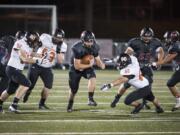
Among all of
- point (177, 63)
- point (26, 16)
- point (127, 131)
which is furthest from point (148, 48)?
point (26, 16)

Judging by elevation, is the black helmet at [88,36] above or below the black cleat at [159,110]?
above

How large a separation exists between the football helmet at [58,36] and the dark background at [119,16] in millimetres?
23696

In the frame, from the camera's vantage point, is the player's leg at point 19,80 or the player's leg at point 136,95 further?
the player's leg at point 19,80

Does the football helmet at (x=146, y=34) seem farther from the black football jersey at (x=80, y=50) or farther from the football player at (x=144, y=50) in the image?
the black football jersey at (x=80, y=50)

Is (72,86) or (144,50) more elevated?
(144,50)

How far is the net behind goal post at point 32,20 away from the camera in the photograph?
75.8 feet

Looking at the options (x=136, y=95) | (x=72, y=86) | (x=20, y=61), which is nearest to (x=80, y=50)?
(x=72, y=86)

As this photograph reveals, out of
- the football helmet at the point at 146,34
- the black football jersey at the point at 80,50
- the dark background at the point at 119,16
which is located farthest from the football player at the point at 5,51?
the dark background at the point at 119,16

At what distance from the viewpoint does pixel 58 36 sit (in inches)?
429

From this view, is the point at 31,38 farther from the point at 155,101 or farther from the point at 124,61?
the point at 155,101

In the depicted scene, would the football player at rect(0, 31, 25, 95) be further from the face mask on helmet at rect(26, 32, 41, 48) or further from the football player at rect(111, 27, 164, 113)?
the football player at rect(111, 27, 164, 113)

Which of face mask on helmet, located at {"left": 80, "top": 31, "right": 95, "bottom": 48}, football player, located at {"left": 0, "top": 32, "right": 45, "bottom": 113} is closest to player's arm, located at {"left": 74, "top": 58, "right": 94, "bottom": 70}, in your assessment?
face mask on helmet, located at {"left": 80, "top": 31, "right": 95, "bottom": 48}

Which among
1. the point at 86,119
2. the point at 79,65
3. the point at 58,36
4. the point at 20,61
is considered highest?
the point at 58,36

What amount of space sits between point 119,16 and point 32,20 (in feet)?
43.8
